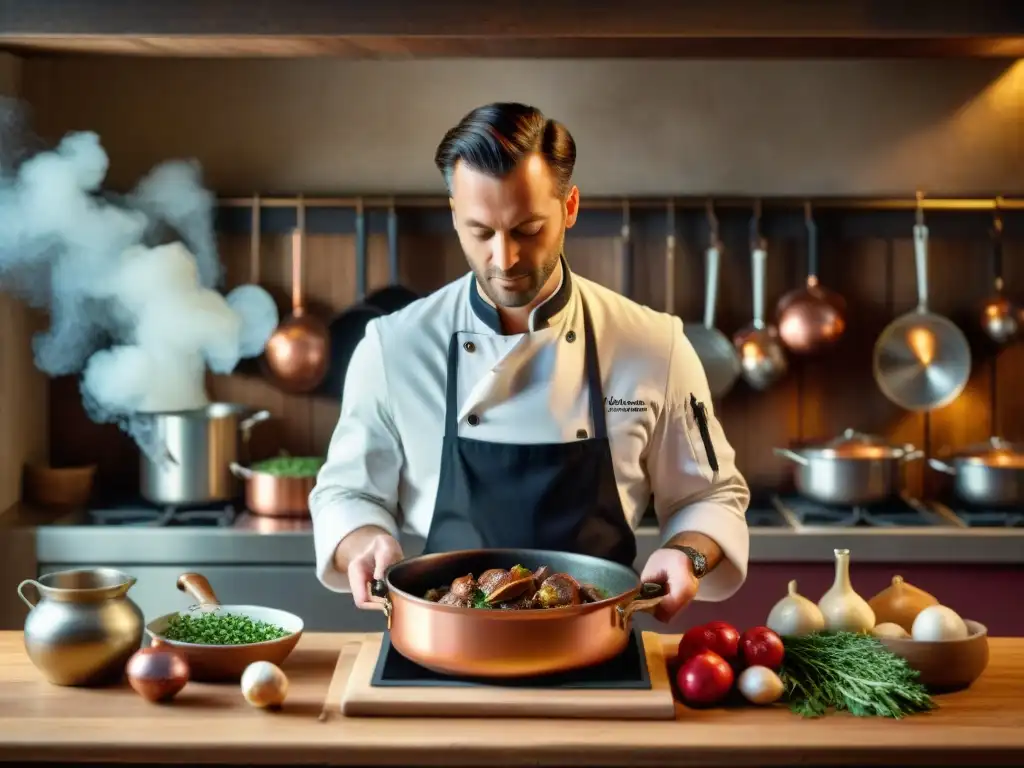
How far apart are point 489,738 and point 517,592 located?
224 mm

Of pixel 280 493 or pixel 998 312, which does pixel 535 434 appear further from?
pixel 998 312

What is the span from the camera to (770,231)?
4.05 meters

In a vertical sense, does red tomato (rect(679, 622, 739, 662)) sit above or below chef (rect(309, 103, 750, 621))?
below

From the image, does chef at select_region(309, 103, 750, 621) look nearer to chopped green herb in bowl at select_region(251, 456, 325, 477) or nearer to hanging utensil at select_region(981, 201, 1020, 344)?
chopped green herb in bowl at select_region(251, 456, 325, 477)

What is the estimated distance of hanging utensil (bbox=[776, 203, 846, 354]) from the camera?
12.9ft

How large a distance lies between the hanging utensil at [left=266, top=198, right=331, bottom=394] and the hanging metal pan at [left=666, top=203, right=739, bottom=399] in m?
1.11

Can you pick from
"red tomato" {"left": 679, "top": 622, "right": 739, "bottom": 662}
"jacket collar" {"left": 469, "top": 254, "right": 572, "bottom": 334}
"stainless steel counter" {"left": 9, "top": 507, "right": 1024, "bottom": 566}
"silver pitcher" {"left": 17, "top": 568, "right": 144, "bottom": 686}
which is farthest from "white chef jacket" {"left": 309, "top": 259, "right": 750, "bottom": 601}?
"stainless steel counter" {"left": 9, "top": 507, "right": 1024, "bottom": 566}

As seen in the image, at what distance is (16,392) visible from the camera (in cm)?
378

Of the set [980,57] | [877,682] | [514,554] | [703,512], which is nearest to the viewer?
[877,682]

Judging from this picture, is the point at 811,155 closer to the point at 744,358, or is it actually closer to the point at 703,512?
the point at 744,358

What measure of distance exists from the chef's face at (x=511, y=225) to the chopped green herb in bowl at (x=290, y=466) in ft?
5.37

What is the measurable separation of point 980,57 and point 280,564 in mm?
2576

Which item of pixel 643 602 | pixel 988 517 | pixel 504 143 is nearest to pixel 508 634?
pixel 643 602

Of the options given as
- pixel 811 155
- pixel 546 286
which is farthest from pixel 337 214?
pixel 546 286
